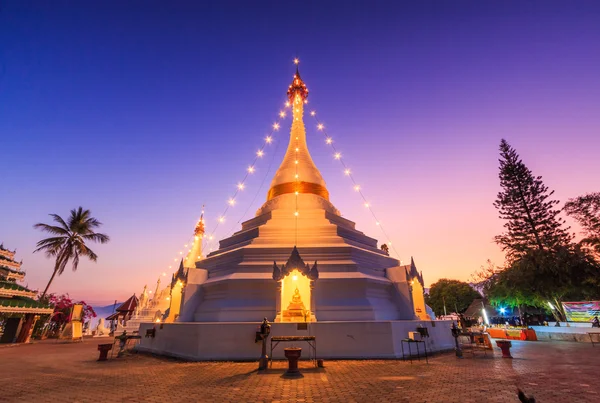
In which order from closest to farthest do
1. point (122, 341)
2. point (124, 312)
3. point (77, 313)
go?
point (122, 341)
point (77, 313)
point (124, 312)

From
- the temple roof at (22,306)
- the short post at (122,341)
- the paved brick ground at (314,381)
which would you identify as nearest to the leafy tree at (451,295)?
the paved brick ground at (314,381)

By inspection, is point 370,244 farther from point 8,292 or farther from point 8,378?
point 8,292

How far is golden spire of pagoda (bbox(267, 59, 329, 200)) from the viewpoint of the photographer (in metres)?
19.2

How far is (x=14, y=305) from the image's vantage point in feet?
59.8

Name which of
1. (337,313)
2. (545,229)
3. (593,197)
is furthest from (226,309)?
(545,229)

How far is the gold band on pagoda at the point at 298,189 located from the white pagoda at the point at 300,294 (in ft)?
4.52

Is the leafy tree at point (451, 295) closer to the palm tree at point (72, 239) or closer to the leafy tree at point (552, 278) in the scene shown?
the leafy tree at point (552, 278)

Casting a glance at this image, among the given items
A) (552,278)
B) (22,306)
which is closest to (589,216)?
(552,278)

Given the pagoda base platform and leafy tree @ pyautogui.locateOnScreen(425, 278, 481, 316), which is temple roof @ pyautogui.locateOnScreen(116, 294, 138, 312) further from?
leafy tree @ pyautogui.locateOnScreen(425, 278, 481, 316)

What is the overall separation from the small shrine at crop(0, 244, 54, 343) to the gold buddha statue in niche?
1815 centimetres

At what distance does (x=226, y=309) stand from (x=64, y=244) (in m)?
25.1

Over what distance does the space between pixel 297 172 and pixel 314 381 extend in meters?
14.0

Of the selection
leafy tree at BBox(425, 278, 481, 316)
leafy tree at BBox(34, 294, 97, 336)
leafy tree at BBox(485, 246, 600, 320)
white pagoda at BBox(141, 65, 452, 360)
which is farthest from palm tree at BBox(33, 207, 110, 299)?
leafy tree at BBox(425, 278, 481, 316)

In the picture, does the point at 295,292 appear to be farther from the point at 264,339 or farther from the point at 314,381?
the point at 314,381
